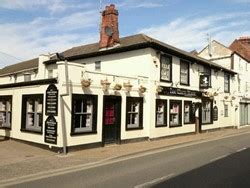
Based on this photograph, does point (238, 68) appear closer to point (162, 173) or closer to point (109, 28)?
point (109, 28)

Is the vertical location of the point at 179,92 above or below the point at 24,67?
below

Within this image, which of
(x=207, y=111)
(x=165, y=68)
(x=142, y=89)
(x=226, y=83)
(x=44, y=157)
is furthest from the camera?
(x=226, y=83)

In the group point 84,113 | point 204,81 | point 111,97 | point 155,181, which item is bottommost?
point 155,181

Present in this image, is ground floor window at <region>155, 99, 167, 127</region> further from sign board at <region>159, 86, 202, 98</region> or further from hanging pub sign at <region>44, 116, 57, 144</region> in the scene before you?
hanging pub sign at <region>44, 116, 57, 144</region>

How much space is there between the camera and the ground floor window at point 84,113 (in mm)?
16688

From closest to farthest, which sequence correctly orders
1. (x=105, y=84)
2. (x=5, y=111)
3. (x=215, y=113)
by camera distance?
1. (x=105, y=84)
2. (x=5, y=111)
3. (x=215, y=113)

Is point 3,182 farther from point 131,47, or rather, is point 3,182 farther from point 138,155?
point 131,47

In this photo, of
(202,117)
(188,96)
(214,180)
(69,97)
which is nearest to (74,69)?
(69,97)

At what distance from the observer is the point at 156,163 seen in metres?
13.5

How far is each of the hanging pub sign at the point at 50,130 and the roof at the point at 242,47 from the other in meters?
31.3

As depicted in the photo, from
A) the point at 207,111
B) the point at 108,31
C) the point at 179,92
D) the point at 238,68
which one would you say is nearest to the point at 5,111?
the point at 108,31

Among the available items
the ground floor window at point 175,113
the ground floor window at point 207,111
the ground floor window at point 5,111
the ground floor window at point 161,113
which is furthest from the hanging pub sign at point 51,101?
the ground floor window at point 207,111

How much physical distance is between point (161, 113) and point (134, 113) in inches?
111

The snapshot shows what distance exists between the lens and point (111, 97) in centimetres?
1886
